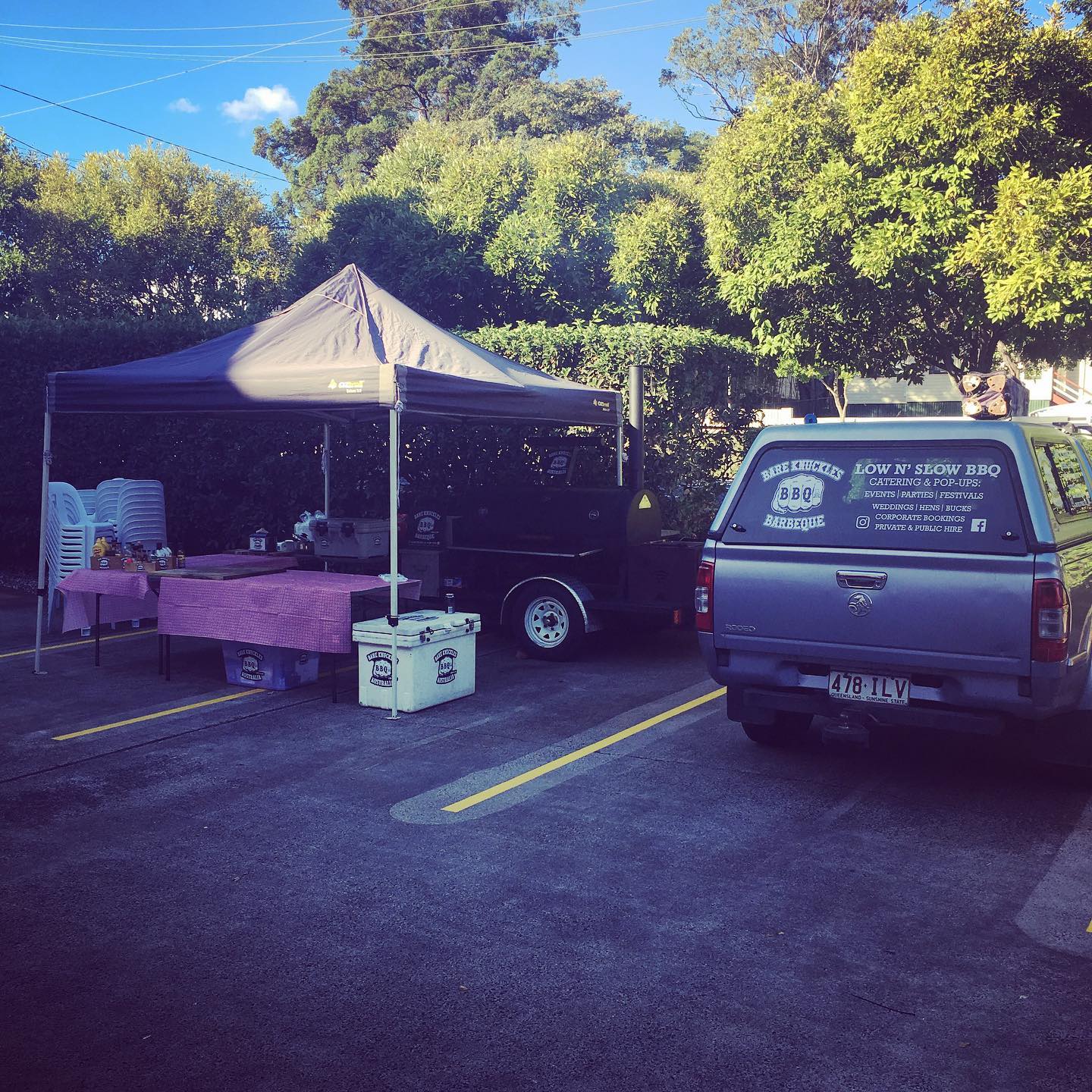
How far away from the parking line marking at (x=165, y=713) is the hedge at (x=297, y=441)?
4.67 metres

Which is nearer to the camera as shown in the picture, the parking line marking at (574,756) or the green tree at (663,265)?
the parking line marking at (574,756)

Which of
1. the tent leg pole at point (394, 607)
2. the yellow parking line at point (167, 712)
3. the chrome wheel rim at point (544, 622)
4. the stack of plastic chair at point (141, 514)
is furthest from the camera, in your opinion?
the stack of plastic chair at point (141, 514)

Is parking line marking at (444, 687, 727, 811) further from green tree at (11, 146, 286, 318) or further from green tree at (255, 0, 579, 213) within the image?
green tree at (255, 0, 579, 213)

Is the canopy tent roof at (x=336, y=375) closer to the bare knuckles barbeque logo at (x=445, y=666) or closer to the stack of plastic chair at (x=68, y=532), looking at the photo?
the bare knuckles barbeque logo at (x=445, y=666)

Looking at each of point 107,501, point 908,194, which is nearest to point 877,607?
point 107,501

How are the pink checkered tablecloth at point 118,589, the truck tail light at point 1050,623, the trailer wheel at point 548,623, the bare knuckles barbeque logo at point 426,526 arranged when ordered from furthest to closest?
the bare knuckles barbeque logo at point 426,526, the trailer wheel at point 548,623, the pink checkered tablecloth at point 118,589, the truck tail light at point 1050,623

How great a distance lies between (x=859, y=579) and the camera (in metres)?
5.70

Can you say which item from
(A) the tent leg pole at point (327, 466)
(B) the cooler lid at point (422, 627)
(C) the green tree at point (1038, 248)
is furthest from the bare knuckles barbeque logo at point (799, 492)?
(C) the green tree at point (1038, 248)

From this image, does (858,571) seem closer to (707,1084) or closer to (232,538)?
(707,1084)

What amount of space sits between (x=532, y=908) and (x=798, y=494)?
2763 millimetres

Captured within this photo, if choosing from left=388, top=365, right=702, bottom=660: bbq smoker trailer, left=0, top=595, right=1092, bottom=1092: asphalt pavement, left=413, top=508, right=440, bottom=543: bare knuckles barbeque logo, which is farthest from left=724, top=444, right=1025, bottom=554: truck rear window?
left=413, top=508, right=440, bottom=543: bare knuckles barbeque logo

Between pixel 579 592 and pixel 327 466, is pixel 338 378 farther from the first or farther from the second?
pixel 327 466

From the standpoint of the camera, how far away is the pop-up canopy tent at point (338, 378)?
790 centimetres

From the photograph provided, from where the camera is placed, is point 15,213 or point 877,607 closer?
point 877,607
